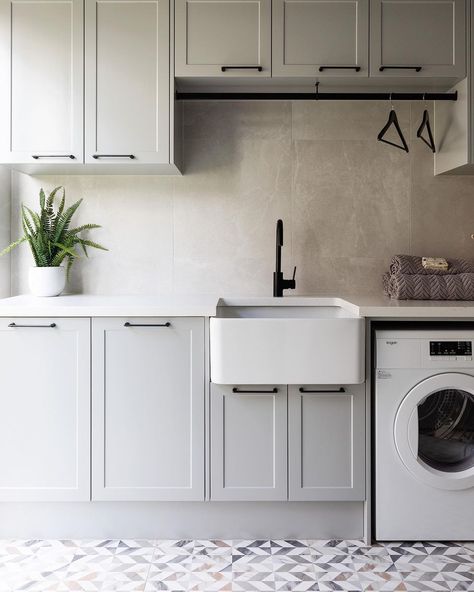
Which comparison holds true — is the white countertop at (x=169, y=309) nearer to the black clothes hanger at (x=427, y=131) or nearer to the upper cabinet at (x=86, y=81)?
the upper cabinet at (x=86, y=81)

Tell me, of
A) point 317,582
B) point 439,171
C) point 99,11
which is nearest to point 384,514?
point 317,582

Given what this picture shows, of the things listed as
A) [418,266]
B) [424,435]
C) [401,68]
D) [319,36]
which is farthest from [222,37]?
[424,435]

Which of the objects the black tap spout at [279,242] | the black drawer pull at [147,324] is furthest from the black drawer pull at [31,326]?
the black tap spout at [279,242]

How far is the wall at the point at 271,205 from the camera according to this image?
2836 millimetres

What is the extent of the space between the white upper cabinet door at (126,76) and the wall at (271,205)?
411 millimetres

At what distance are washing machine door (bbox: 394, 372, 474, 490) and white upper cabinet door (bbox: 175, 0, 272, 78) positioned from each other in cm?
153

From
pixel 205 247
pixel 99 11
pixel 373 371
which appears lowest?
pixel 373 371

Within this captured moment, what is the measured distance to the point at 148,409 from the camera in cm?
220

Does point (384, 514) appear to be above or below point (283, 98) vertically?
below

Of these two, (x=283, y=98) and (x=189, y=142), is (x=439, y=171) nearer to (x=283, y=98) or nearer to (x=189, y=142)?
(x=283, y=98)

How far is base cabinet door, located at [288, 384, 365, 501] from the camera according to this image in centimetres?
218

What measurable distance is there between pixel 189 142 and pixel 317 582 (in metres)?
2.09

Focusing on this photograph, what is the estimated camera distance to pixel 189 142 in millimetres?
2828

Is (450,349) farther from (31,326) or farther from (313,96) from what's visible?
(31,326)
